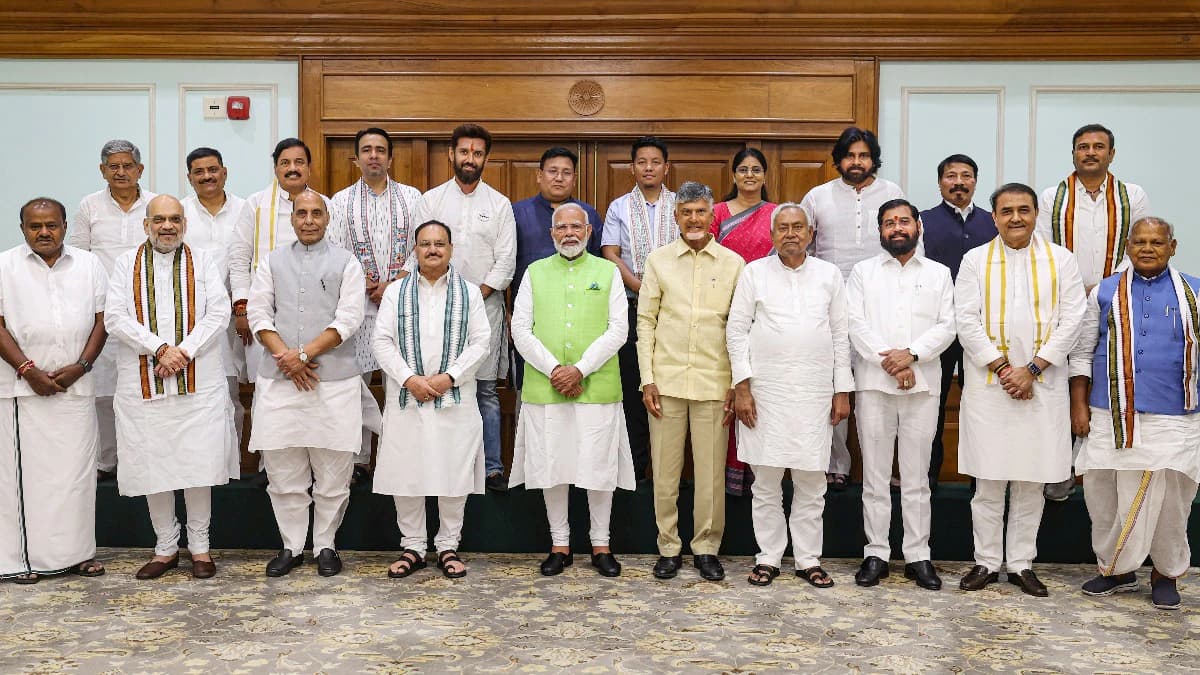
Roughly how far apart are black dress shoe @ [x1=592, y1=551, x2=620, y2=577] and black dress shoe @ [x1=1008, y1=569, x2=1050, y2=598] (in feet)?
5.27

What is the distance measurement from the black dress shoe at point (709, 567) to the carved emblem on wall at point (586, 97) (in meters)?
3.03

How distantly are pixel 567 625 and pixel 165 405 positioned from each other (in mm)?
1900

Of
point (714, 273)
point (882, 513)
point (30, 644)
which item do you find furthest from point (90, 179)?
point (882, 513)

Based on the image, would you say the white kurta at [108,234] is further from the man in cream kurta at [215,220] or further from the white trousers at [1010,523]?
the white trousers at [1010,523]

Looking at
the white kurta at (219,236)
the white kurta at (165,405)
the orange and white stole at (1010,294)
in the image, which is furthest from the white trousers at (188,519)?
the orange and white stole at (1010,294)

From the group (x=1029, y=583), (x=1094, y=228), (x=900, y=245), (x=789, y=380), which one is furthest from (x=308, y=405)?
(x=1094, y=228)

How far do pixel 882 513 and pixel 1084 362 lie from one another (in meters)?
1.00

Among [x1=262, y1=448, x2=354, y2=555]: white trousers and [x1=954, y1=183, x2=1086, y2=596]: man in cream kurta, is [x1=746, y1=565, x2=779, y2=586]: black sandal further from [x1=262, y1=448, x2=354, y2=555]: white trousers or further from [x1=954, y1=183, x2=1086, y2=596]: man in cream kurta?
[x1=262, y1=448, x2=354, y2=555]: white trousers

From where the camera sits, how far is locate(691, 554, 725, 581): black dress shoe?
4.26 metres

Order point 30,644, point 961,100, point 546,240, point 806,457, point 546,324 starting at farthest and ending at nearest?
1. point 961,100
2. point 546,240
3. point 546,324
4. point 806,457
5. point 30,644

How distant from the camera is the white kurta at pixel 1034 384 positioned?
4043 millimetres

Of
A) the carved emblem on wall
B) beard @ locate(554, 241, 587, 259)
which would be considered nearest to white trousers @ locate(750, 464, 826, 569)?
beard @ locate(554, 241, 587, 259)

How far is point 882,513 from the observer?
4.25 m

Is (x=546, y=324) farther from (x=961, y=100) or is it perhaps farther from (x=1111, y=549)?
(x=961, y=100)
